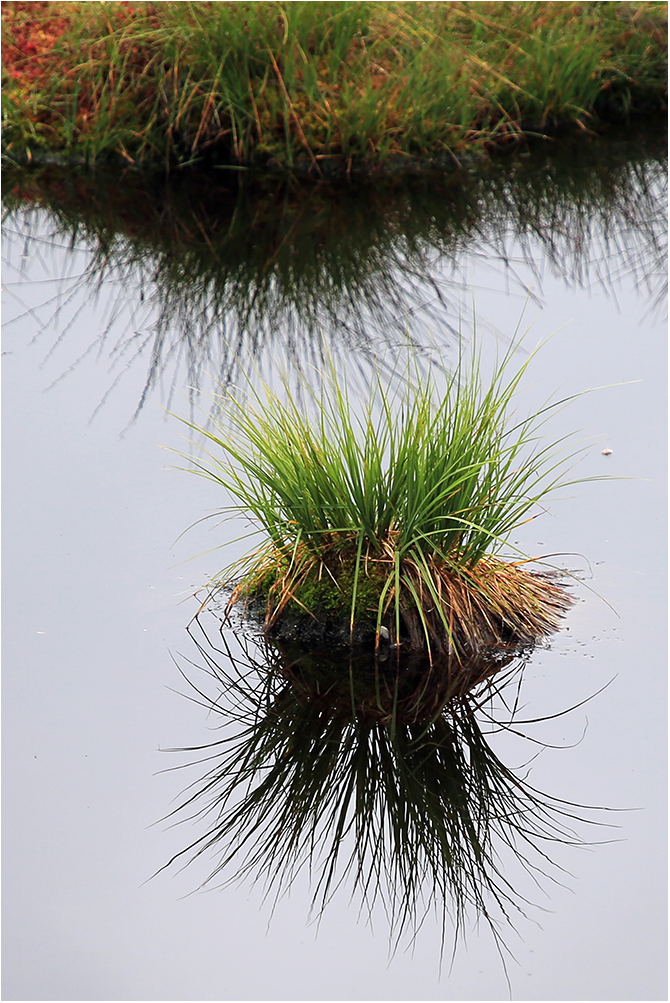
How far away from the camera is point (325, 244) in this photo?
6793 mm

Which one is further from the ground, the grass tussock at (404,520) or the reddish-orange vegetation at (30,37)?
the reddish-orange vegetation at (30,37)

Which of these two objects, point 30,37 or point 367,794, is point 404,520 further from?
point 30,37

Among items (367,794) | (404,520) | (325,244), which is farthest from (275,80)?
(367,794)

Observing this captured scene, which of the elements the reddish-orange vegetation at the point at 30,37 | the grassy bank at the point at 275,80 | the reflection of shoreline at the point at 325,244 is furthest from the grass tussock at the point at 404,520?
the reddish-orange vegetation at the point at 30,37

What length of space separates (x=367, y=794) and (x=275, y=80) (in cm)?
582

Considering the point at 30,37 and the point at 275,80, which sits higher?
the point at 30,37

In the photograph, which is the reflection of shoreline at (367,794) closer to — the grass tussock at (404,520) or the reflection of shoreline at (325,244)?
the grass tussock at (404,520)

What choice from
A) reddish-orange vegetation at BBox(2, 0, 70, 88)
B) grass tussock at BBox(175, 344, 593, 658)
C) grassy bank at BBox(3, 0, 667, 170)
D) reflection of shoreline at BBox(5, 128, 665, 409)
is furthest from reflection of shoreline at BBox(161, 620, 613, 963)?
reddish-orange vegetation at BBox(2, 0, 70, 88)

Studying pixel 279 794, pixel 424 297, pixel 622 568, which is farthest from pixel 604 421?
pixel 279 794

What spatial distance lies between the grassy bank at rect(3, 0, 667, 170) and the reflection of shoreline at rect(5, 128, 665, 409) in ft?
0.96

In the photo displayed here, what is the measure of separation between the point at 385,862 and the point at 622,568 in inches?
63.2

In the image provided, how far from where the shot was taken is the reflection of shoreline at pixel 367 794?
2797mm

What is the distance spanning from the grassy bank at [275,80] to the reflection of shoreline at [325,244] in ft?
0.96

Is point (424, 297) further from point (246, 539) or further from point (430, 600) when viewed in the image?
point (430, 600)
